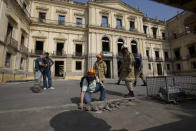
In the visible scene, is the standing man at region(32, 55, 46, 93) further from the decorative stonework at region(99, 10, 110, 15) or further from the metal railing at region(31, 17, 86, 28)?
the decorative stonework at region(99, 10, 110, 15)

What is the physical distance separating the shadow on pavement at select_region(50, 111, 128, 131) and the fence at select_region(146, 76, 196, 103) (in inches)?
79.7

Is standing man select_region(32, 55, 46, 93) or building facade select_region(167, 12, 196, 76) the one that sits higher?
building facade select_region(167, 12, 196, 76)

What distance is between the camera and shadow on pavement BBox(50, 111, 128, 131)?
1.39 m

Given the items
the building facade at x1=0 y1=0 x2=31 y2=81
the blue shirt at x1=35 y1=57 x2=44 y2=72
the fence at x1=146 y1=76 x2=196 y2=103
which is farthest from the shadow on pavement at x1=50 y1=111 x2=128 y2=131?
the building facade at x1=0 y1=0 x2=31 y2=81

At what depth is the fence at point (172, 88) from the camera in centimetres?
255

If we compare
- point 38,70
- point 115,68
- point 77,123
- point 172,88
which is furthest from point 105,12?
point 77,123

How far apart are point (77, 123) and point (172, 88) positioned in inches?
105

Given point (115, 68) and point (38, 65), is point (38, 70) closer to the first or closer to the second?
point (38, 65)

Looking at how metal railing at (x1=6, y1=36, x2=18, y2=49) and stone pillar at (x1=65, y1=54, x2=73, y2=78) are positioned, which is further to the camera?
stone pillar at (x1=65, y1=54, x2=73, y2=78)

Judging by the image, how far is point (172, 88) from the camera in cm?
262

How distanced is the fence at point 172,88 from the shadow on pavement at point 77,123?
6.64 ft

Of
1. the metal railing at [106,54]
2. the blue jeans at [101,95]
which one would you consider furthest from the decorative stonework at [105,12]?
the blue jeans at [101,95]

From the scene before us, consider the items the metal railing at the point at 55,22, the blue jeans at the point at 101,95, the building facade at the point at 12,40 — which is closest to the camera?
the blue jeans at the point at 101,95

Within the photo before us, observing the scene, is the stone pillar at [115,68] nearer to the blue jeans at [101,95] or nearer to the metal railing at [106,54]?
the metal railing at [106,54]
